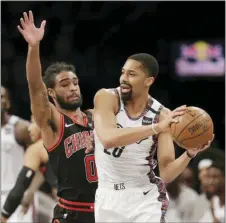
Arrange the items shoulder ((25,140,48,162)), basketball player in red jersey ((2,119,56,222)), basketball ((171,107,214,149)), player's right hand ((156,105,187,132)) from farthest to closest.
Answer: shoulder ((25,140,48,162))
basketball player in red jersey ((2,119,56,222))
basketball ((171,107,214,149))
player's right hand ((156,105,187,132))

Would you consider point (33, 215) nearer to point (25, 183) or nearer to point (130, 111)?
point (25, 183)

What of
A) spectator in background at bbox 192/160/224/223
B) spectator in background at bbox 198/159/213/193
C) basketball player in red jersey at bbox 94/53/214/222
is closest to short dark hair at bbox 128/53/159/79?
basketball player in red jersey at bbox 94/53/214/222

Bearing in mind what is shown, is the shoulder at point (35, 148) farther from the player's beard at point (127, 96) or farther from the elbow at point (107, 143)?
the elbow at point (107, 143)

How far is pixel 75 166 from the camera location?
554 centimetres

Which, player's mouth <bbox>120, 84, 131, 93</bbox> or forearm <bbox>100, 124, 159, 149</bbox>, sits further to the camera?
player's mouth <bbox>120, 84, 131, 93</bbox>

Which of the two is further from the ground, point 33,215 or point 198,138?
point 198,138

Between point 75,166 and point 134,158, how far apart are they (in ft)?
2.04

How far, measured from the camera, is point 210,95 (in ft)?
71.7

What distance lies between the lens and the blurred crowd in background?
16.8 meters

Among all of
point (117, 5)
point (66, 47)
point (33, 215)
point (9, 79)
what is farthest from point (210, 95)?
point (33, 215)

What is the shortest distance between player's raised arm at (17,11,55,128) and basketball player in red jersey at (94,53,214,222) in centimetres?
49

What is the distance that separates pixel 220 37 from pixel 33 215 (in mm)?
14973

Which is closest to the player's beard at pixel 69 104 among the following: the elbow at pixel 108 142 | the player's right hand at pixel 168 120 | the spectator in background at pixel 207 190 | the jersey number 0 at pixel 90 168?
the jersey number 0 at pixel 90 168

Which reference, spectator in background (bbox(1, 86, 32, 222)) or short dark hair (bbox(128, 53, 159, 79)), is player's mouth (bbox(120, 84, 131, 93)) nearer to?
short dark hair (bbox(128, 53, 159, 79))
